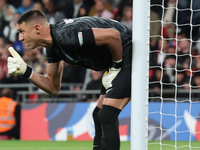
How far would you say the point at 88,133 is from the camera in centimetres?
710

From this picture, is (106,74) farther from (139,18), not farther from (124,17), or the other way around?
(124,17)

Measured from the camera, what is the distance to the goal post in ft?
Result: 10.6

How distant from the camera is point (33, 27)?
10.6 ft

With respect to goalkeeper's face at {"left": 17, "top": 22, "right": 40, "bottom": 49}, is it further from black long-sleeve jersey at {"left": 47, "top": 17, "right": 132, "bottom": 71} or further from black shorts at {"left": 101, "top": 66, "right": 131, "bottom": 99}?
black shorts at {"left": 101, "top": 66, "right": 131, "bottom": 99}

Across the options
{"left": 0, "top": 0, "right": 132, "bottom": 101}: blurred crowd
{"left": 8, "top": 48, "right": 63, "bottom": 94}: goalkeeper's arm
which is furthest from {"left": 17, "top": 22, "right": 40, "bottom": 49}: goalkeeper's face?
{"left": 0, "top": 0, "right": 132, "bottom": 101}: blurred crowd

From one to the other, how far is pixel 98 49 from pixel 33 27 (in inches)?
24.1

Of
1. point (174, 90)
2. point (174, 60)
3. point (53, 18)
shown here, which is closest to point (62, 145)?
point (174, 90)

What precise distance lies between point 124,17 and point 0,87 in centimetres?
323

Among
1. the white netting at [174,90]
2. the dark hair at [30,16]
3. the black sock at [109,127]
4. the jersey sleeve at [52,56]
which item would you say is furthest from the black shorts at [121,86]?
the white netting at [174,90]

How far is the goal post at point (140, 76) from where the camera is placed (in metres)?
3.23

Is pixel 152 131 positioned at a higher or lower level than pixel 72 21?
lower

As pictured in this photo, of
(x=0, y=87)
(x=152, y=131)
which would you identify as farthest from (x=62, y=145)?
(x=0, y=87)

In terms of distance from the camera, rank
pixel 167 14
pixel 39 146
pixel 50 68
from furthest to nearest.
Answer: pixel 167 14 < pixel 39 146 < pixel 50 68

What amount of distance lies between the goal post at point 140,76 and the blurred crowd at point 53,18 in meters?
4.22
